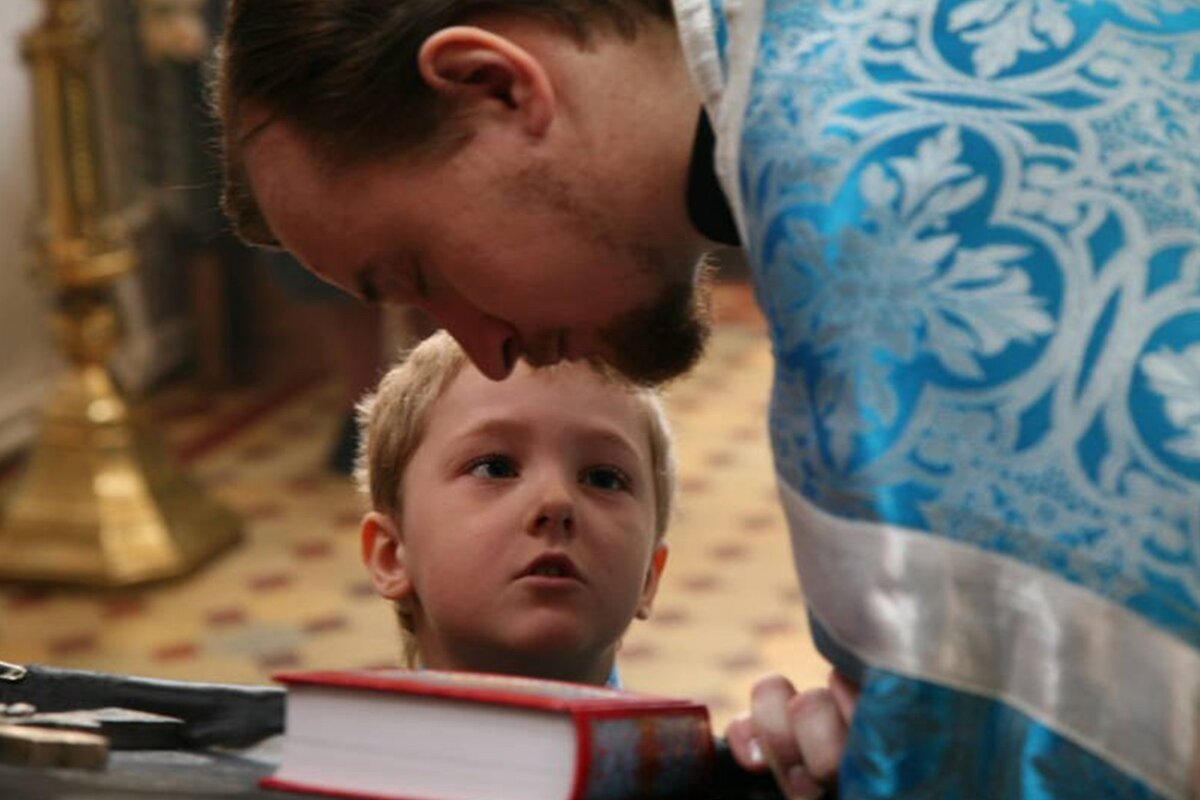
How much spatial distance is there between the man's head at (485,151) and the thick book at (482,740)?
32cm

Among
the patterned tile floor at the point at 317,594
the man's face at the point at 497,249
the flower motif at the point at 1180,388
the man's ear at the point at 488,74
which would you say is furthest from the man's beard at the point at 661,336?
the patterned tile floor at the point at 317,594

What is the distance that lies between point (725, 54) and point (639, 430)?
28.3 inches

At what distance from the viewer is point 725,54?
1.55 m

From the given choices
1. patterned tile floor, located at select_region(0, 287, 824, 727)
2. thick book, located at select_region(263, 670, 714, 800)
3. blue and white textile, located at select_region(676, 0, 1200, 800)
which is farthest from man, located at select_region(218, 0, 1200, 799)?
patterned tile floor, located at select_region(0, 287, 824, 727)

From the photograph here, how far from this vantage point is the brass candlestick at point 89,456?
17.3 ft

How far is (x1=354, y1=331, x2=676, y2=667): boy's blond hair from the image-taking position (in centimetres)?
224

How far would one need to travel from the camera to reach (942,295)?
141 cm

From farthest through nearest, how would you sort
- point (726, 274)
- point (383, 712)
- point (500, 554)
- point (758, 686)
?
point (726, 274)
point (500, 554)
point (758, 686)
point (383, 712)

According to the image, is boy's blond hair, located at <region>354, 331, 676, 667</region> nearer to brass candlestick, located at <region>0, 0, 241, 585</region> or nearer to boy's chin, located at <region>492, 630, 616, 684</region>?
boy's chin, located at <region>492, 630, 616, 684</region>

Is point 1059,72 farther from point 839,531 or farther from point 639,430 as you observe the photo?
point 639,430

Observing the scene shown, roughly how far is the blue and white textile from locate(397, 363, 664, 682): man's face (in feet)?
1.96

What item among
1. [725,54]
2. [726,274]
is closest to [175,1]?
[726,274]

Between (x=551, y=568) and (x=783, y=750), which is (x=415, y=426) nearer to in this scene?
(x=551, y=568)

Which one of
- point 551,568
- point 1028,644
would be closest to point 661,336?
point 551,568
